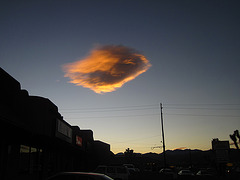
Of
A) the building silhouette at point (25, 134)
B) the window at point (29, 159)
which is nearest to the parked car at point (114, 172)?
the building silhouette at point (25, 134)

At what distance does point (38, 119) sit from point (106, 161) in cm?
5685

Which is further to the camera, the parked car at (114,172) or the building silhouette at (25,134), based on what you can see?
the parked car at (114,172)

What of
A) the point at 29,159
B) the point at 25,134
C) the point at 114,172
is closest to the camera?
the point at 25,134

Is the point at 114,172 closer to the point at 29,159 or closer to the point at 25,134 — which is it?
the point at 29,159

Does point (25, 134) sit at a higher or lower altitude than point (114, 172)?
higher

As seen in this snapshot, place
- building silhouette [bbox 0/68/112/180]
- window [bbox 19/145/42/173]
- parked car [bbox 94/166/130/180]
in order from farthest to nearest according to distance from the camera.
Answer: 1. parked car [bbox 94/166/130/180]
2. window [bbox 19/145/42/173]
3. building silhouette [bbox 0/68/112/180]

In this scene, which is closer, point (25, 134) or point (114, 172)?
point (25, 134)

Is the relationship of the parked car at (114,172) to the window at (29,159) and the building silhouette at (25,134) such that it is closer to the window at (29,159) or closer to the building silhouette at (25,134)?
the building silhouette at (25,134)

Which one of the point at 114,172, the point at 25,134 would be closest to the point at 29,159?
the point at 25,134

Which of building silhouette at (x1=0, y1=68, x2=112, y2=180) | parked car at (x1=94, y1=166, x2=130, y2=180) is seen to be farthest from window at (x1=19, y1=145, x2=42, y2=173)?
parked car at (x1=94, y1=166, x2=130, y2=180)

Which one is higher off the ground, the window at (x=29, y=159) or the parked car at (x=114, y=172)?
the window at (x=29, y=159)

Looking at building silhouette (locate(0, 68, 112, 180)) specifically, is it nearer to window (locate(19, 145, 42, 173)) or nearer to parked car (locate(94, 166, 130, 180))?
window (locate(19, 145, 42, 173))

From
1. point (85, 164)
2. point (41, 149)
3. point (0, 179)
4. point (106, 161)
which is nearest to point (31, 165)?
point (41, 149)

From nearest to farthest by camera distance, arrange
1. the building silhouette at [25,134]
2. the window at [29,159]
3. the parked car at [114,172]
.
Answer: the building silhouette at [25,134] → the window at [29,159] → the parked car at [114,172]
